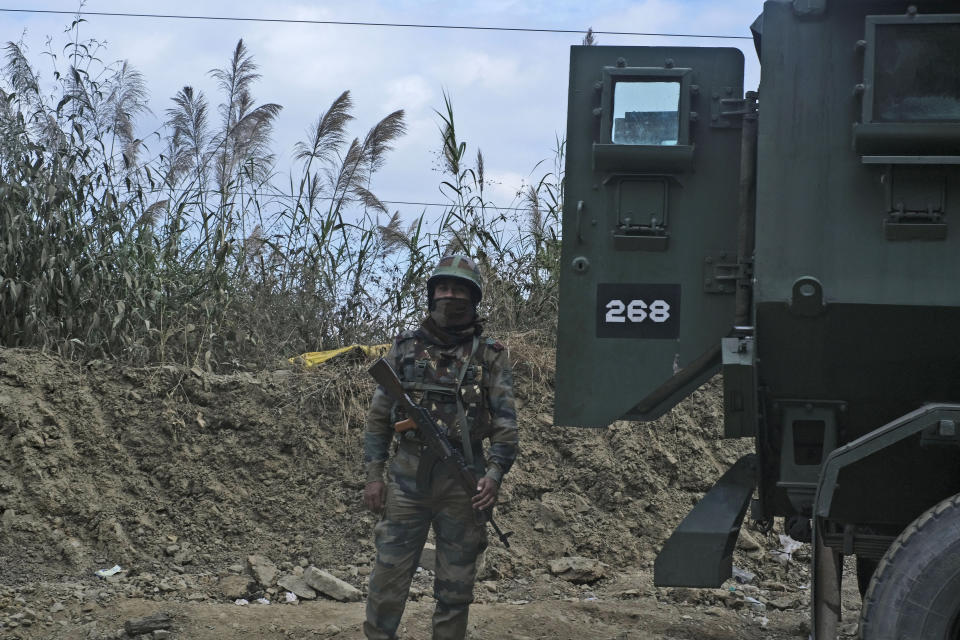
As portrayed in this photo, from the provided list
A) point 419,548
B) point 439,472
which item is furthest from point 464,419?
point 419,548

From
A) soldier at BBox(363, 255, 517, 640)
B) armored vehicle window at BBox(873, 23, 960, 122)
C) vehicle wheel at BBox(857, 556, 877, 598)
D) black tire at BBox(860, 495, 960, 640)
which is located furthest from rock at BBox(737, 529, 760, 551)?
armored vehicle window at BBox(873, 23, 960, 122)

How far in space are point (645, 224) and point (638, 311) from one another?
348mm

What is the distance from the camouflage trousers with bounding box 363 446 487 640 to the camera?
4492mm

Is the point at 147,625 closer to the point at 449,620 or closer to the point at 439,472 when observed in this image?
the point at 449,620

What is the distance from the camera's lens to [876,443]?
3.14 meters

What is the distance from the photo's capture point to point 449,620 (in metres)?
4.51

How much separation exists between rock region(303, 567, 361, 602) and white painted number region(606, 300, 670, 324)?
2640 millimetres

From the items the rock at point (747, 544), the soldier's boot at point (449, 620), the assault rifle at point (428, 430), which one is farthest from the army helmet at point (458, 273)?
the rock at point (747, 544)

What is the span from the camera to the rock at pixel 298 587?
5.96 m

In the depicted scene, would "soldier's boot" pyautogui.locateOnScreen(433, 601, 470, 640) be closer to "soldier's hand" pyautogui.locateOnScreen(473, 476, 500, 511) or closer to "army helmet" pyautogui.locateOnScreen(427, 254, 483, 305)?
"soldier's hand" pyautogui.locateOnScreen(473, 476, 500, 511)

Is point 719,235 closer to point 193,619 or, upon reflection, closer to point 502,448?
point 502,448

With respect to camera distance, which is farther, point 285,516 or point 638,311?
point 285,516

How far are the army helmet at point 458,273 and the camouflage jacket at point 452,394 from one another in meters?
0.21

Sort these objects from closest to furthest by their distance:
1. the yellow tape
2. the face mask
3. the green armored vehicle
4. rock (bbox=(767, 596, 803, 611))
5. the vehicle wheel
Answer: the green armored vehicle → the face mask → the vehicle wheel → rock (bbox=(767, 596, 803, 611)) → the yellow tape
